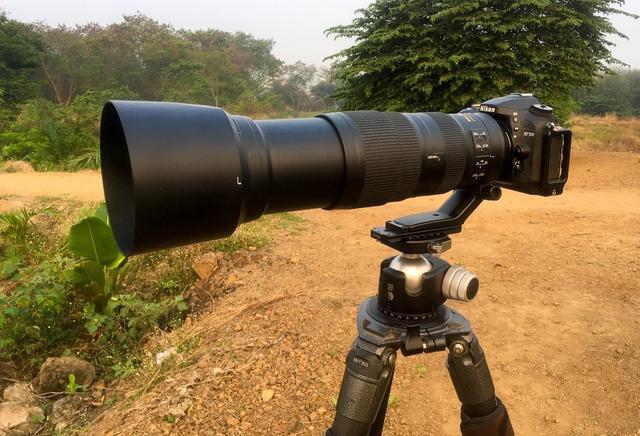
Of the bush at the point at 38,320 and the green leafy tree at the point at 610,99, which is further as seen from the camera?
the green leafy tree at the point at 610,99

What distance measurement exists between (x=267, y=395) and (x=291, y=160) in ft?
5.24

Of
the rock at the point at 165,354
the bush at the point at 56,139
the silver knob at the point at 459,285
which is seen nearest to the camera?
the silver knob at the point at 459,285

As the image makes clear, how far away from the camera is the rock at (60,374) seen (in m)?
3.05

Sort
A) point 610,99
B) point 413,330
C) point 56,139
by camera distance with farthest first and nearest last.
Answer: point 610,99
point 56,139
point 413,330

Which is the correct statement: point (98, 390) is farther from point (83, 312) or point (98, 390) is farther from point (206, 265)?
point (206, 265)

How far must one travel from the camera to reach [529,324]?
3006 millimetres

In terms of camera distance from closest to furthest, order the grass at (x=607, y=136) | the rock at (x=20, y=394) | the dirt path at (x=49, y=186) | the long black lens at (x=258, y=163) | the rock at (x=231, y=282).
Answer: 1. the long black lens at (x=258, y=163)
2. the rock at (x=20, y=394)
3. the rock at (x=231, y=282)
4. the dirt path at (x=49, y=186)
5. the grass at (x=607, y=136)

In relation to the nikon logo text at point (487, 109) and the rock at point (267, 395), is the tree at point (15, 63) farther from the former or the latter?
the nikon logo text at point (487, 109)

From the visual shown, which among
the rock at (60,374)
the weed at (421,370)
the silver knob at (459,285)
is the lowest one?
the rock at (60,374)

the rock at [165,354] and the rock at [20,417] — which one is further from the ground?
the rock at [165,354]

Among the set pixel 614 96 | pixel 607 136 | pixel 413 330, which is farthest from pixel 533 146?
pixel 614 96

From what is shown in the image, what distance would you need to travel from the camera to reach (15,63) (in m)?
16.6

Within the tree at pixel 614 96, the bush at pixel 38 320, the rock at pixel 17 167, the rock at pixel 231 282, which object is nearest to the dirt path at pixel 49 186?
the rock at pixel 17 167

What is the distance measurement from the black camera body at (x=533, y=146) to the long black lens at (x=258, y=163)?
0.14 feet
